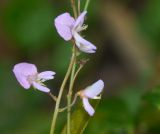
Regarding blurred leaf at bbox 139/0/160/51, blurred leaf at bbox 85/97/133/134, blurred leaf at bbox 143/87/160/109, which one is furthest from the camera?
blurred leaf at bbox 139/0/160/51

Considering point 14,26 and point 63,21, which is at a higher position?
point 63,21

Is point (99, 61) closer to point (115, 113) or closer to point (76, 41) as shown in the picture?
point (115, 113)

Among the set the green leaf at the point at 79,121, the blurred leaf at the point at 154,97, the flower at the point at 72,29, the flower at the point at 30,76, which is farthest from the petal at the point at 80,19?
the blurred leaf at the point at 154,97

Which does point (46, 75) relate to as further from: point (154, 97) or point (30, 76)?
point (154, 97)

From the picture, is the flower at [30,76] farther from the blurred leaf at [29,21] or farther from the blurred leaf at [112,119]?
the blurred leaf at [29,21]

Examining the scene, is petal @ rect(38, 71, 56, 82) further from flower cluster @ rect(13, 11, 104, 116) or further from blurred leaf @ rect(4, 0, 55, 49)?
blurred leaf @ rect(4, 0, 55, 49)

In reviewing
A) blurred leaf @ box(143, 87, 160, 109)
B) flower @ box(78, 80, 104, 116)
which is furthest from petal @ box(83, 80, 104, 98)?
blurred leaf @ box(143, 87, 160, 109)

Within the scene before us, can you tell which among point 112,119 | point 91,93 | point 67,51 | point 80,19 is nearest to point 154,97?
point 112,119

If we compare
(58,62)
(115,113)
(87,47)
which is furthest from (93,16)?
(87,47)
